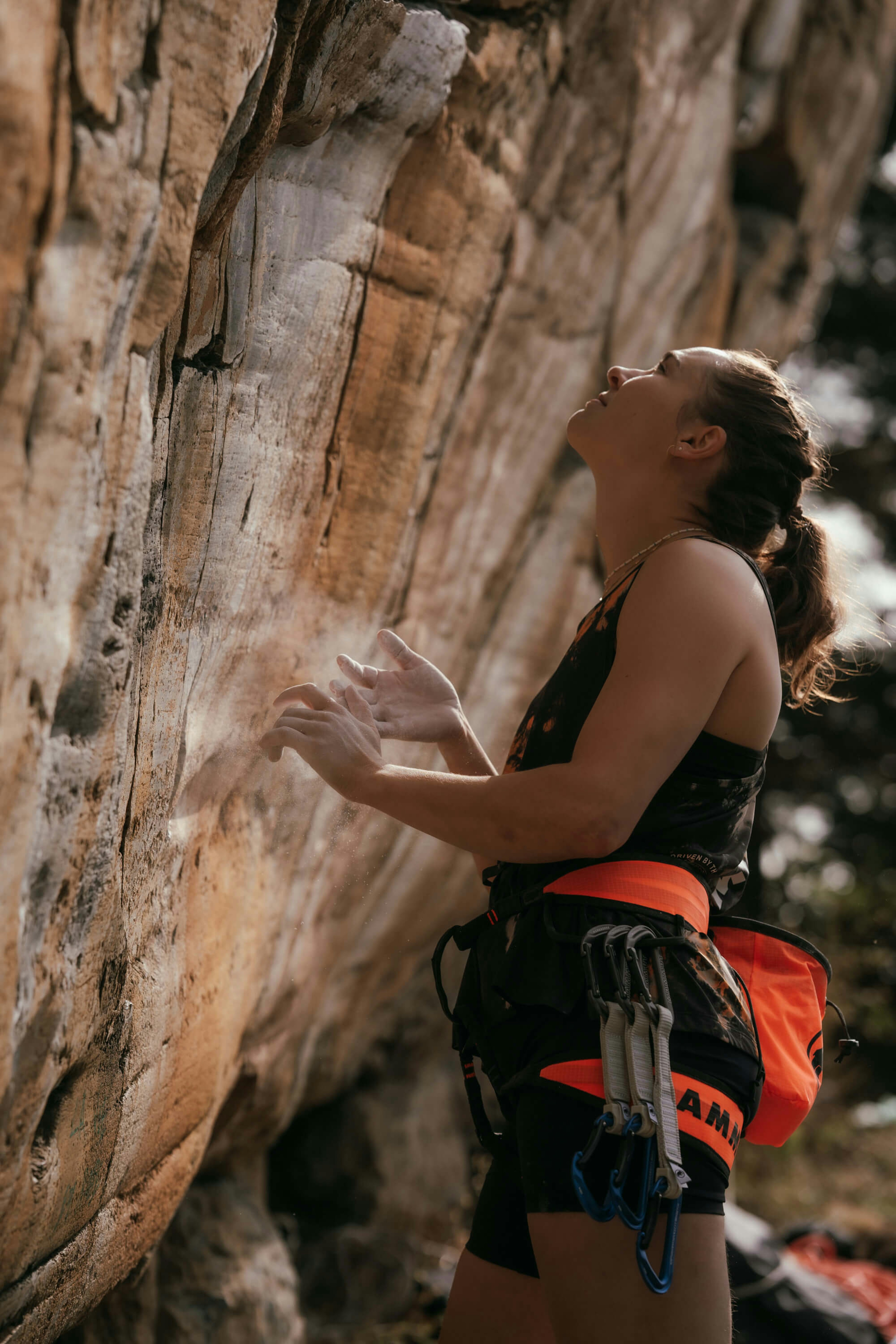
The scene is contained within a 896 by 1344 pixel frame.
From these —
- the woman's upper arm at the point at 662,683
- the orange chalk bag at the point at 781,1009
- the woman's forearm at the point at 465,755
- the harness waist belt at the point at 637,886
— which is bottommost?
the orange chalk bag at the point at 781,1009

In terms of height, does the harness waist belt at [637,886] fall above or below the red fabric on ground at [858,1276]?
above

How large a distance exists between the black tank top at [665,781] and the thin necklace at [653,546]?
4cm

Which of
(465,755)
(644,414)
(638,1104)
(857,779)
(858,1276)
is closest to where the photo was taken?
(638,1104)

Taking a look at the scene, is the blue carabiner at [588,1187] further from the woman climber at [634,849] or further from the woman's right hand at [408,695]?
the woman's right hand at [408,695]

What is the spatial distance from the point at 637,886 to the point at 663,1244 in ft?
1.36

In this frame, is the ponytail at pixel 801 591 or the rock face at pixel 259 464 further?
the ponytail at pixel 801 591

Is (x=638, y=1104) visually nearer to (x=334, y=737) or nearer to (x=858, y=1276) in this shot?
(x=334, y=737)

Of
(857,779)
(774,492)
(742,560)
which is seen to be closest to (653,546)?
(742,560)

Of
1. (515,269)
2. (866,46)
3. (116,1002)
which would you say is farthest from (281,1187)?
(866,46)

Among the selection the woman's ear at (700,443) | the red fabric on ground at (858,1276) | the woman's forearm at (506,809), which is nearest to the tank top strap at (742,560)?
the woman's ear at (700,443)

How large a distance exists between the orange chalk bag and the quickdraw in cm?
22

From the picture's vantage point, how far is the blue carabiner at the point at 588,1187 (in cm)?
123

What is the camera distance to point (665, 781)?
4.46ft

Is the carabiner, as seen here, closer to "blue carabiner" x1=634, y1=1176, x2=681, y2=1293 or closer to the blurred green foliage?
"blue carabiner" x1=634, y1=1176, x2=681, y2=1293
